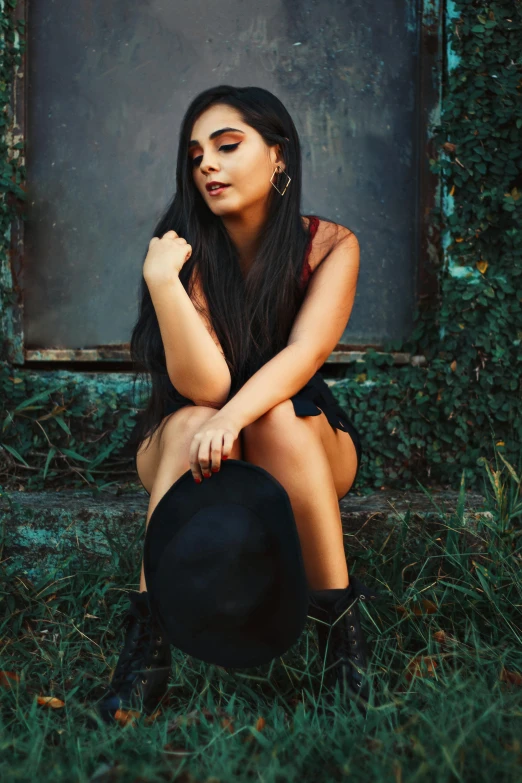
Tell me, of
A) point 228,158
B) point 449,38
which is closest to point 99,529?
point 228,158

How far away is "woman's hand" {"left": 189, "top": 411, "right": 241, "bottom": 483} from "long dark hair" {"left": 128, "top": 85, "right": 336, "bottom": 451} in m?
0.37

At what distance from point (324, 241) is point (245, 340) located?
1.37 feet

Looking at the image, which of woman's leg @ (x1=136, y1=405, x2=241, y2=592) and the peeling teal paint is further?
the peeling teal paint

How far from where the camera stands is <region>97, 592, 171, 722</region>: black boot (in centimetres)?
189

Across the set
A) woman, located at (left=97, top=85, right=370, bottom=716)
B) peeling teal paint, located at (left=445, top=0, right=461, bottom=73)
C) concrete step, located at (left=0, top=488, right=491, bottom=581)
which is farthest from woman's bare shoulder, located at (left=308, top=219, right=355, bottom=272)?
peeling teal paint, located at (left=445, top=0, right=461, bottom=73)

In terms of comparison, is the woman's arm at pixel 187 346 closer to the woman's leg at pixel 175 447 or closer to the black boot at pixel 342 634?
the woman's leg at pixel 175 447

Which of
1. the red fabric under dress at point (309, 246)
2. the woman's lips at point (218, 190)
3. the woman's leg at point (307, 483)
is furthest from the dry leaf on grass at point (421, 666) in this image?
the woman's lips at point (218, 190)

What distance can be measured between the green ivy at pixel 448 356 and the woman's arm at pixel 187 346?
1.21m

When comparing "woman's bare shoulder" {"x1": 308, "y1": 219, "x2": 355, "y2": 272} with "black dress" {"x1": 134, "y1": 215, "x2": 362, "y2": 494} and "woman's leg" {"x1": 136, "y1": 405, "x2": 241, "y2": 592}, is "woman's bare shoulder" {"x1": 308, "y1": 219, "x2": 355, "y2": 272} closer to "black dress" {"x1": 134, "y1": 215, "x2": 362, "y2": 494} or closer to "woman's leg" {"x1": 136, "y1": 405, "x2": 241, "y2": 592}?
"black dress" {"x1": 134, "y1": 215, "x2": 362, "y2": 494}

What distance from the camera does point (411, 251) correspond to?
3.60 metres

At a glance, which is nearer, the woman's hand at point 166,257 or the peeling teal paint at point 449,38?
→ the woman's hand at point 166,257

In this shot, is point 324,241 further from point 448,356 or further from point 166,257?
point 448,356

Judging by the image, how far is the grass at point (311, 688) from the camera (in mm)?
1517

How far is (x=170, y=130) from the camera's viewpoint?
3.57 m
